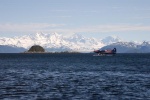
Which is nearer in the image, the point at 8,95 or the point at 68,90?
the point at 8,95

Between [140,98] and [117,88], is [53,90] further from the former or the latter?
[140,98]

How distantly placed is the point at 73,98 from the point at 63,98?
1498 millimetres

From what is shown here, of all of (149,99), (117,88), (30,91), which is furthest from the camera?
(117,88)

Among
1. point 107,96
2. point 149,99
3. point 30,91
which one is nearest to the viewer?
point 149,99

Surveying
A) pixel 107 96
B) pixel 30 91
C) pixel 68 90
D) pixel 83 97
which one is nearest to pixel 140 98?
pixel 107 96

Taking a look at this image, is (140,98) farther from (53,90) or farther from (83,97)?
(53,90)

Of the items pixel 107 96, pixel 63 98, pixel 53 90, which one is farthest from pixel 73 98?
pixel 53 90

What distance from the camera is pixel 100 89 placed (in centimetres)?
6419

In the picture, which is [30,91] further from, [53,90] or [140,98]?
[140,98]

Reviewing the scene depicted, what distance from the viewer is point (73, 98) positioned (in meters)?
53.4

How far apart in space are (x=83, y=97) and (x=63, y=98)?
3096mm

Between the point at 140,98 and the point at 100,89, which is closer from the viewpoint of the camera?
the point at 140,98

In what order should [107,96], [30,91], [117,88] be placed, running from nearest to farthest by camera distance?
[107,96] → [30,91] → [117,88]

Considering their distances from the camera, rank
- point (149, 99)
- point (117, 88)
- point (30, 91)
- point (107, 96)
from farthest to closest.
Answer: point (117, 88), point (30, 91), point (107, 96), point (149, 99)
